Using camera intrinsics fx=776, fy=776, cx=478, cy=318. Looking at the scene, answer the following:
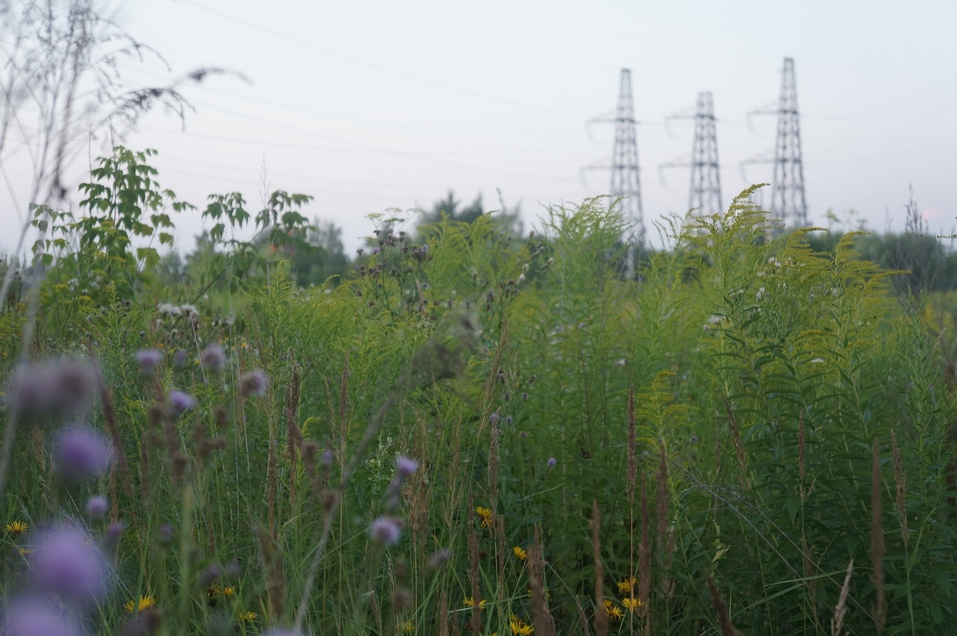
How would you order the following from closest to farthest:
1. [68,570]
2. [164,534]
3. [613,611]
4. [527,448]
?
1. [68,570]
2. [164,534]
3. [613,611]
4. [527,448]

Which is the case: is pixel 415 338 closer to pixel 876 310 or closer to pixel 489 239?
pixel 489 239

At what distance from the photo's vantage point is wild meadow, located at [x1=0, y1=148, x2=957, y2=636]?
1.83m

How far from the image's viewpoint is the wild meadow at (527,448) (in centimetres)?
183

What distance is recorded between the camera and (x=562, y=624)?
108 inches

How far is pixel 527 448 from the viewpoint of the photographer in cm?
319

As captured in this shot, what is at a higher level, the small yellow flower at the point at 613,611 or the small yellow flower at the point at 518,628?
the small yellow flower at the point at 518,628

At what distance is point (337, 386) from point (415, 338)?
0.36 metres

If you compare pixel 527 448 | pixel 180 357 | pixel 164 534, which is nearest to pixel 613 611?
pixel 527 448

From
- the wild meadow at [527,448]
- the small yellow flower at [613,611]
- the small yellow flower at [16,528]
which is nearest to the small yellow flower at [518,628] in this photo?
the wild meadow at [527,448]

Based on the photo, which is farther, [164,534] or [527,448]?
[527,448]

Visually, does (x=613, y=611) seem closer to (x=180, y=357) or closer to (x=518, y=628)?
(x=518, y=628)

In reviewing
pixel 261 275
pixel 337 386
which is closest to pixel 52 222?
pixel 261 275

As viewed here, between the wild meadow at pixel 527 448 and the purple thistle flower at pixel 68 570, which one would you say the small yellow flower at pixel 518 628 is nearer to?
the wild meadow at pixel 527 448

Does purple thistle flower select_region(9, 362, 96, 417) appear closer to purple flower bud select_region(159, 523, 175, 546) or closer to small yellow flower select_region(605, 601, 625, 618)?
purple flower bud select_region(159, 523, 175, 546)
